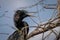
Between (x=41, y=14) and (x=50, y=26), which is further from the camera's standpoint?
(x=41, y=14)

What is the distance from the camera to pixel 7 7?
5.02 feet

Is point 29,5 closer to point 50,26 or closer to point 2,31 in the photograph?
point 2,31

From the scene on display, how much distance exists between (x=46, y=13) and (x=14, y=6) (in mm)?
365

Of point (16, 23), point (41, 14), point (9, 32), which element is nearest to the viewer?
point (16, 23)

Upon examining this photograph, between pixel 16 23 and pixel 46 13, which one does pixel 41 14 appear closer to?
pixel 46 13

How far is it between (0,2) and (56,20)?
87cm

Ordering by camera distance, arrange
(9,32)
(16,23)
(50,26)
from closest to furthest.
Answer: (50,26)
(16,23)
(9,32)

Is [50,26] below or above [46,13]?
above

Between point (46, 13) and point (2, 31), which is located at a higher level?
point (46, 13)

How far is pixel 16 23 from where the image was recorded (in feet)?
4.12

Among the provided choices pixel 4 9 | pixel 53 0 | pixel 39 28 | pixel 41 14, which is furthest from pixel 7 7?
pixel 39 28

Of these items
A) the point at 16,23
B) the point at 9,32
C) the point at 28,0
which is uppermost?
the point at 28,0

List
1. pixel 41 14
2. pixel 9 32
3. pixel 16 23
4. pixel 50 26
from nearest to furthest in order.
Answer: pixel 50 26, pixel 16 23, pixel 41 14, pixel 9 32

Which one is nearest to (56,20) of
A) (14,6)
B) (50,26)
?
(50,26)
